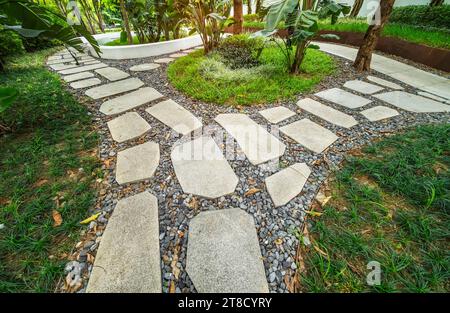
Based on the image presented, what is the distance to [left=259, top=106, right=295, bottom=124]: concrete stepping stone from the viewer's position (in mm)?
2041

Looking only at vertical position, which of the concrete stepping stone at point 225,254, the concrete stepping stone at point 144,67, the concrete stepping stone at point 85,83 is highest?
the concrete stepping stone at point 144,67

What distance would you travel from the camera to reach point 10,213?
46.1 inches

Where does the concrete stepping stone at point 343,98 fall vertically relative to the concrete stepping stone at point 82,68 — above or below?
below

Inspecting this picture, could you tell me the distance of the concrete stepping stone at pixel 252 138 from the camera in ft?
5.28

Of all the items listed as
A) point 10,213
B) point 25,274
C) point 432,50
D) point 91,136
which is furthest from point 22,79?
point 432,50

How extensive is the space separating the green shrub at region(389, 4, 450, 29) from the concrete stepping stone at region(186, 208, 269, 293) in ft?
22.7

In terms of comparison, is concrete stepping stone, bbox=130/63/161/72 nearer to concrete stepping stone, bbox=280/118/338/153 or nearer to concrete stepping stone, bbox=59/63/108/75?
concrete stepping stone, bbox=59/63/108/75

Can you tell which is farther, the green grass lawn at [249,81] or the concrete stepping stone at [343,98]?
the green grass lawn at [249,81]

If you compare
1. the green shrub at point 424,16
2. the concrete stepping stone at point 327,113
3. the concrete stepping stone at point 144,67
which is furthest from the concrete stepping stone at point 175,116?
the green shrub at point 424,16

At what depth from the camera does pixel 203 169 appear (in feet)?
4.91

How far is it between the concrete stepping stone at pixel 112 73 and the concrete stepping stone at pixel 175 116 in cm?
135

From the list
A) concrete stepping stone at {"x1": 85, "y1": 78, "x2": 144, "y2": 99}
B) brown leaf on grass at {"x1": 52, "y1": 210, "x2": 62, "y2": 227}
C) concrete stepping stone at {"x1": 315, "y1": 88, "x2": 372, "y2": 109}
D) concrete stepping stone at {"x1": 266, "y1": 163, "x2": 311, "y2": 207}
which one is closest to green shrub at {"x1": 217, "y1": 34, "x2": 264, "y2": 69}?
concrete stepping stone at {"x1": 315, "y1": 88, "x2": 372, "y2": 109}

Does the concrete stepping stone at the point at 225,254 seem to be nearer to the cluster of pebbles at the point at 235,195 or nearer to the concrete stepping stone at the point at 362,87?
the cluster of pebbles at the point at 235,195
